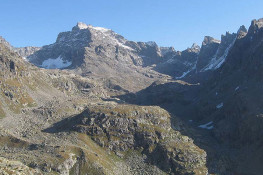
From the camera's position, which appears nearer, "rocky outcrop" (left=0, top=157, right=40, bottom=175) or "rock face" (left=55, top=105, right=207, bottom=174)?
"rocky outcrop" (left=0, top=157, right=40, bottom=175)

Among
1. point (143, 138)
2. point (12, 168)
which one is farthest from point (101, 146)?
point (12, 168)

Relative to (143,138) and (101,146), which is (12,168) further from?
(143,138)

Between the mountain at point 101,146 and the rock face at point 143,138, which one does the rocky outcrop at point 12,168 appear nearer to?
the mountain at point 101,146

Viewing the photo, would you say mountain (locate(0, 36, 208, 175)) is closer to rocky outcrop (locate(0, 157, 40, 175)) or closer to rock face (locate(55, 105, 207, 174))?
rock face (locate(55, 105, 207, 174))

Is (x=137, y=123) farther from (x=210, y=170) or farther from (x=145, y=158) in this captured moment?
(x=210, y=170)

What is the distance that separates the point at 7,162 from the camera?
10581cm

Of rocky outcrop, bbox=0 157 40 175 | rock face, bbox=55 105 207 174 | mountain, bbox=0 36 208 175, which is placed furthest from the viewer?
rock face, bbox=55 105 207 174

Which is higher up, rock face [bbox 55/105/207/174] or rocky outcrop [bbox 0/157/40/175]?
rock face [bbox 55/105/207/174]

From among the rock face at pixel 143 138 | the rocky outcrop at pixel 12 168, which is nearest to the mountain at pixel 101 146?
the rock face at pixel 143 138

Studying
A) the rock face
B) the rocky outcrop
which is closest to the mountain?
the rock face

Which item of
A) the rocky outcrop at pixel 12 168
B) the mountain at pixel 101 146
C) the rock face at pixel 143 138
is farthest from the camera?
the rock face at pixel 143 138

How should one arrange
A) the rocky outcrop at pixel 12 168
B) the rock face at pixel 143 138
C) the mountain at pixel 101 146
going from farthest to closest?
the rock face at pixel 143 138, the mountain at pixel 101 146, the rocky outcrop at pixel 12 168

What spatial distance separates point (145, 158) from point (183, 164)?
20177mm

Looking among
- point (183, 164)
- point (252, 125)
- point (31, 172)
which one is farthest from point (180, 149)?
point (31, 172)
